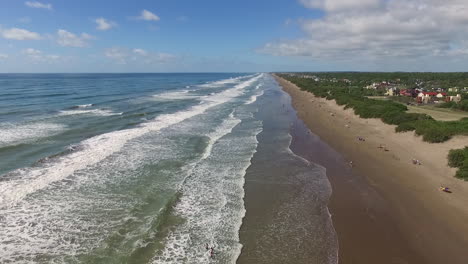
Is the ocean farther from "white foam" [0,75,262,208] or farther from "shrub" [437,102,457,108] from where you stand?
"shrub" [437,102,457,108]

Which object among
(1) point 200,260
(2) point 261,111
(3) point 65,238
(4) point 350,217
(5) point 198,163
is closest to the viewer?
(1) point 200,260

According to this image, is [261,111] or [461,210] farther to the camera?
[261,111]

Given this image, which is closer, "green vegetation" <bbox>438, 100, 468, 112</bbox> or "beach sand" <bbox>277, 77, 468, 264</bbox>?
"beach sand" <bbox>277, 77, 468, 264</bbox>

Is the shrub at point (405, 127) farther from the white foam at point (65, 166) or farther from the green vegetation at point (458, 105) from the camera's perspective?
the white foam at point (65, 166)

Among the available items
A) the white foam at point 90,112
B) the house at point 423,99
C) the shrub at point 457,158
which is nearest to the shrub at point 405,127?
the shrub at point 457,158

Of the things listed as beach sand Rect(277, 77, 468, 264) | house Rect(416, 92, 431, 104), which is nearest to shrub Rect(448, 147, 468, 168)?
beach sand Rect(277, 77, 468, 264)

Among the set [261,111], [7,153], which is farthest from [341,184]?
[261,111]

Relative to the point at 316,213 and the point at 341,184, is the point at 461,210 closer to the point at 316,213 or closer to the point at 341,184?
the point at 341,184
